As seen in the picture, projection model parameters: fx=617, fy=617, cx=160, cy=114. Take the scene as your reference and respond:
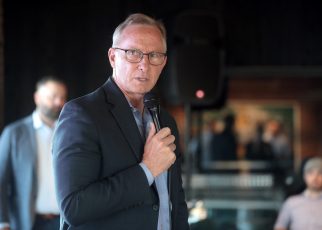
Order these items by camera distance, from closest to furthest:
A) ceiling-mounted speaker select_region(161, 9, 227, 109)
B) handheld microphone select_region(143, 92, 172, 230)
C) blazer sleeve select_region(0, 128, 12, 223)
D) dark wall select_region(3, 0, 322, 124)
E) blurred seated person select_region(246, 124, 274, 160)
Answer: handheld microphone select_region(143, 92, 172, 230) < blazer sleeve select_region(0, 128, 12, 223) < ceiling-mounted speaker select_region(161, 9, 227, 109) < dark wall select_region(3, 0, 322, 124) < blurred seated person select_region(246, 124, 274, 160)

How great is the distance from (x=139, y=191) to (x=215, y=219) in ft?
11.1

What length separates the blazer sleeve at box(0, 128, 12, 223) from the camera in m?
2.96

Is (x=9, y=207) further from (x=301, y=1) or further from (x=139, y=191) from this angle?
(x=301, y=1)

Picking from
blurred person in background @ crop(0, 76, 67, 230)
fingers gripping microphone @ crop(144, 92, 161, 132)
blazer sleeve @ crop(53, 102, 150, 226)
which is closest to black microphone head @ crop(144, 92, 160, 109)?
fingers gripping microphone @ crop(144, 92, 161, 132)

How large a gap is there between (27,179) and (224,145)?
4.00 m

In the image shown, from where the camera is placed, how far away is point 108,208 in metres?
1.38

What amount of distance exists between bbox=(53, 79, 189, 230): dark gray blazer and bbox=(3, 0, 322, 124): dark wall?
3007 mm

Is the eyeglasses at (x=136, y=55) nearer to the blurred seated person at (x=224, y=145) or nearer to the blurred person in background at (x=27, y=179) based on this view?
the blurred person in background at (x=27, y=179)

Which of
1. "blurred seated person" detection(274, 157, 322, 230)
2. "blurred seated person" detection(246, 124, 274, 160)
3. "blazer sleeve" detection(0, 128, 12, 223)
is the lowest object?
"blurred seated person" detection(246, 124, 274, 160)

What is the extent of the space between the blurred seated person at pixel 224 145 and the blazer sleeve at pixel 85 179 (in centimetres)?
521

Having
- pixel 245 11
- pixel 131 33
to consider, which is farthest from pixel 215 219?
pixel 131 33

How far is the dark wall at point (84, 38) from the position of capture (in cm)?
449

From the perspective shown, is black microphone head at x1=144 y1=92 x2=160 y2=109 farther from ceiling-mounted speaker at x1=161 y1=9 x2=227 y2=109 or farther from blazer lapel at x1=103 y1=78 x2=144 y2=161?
ceiling-mounted speaker at x1=161 y1=9 x2=227 y2=109

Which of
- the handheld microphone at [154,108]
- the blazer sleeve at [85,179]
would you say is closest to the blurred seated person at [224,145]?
the handheld microphone at [154,108]
